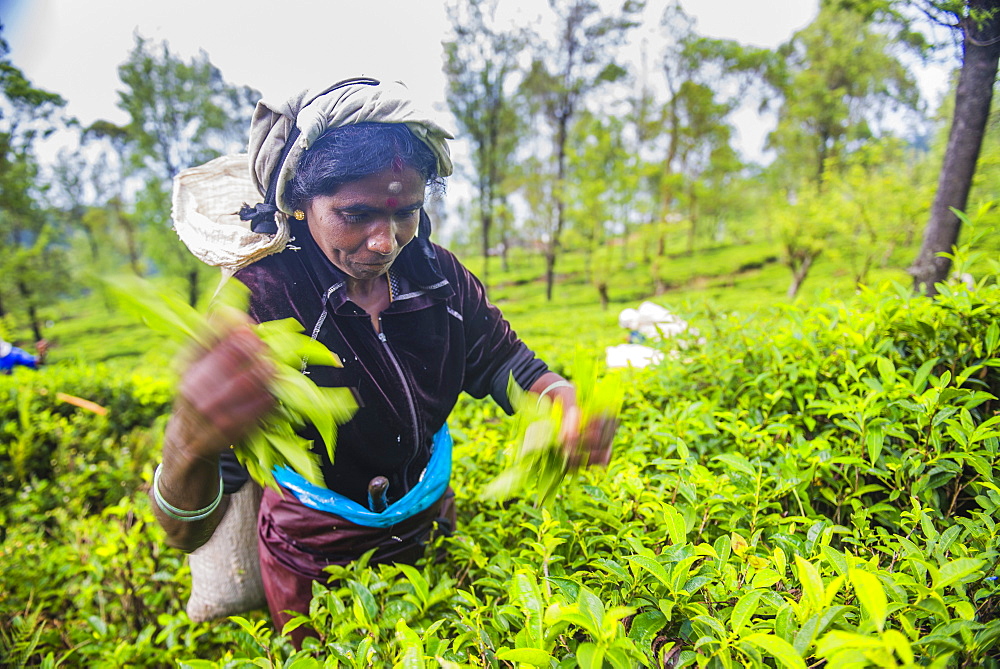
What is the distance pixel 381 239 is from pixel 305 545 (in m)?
0.95

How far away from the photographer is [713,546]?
3.52 feet

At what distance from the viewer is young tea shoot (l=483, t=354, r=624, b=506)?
108cm

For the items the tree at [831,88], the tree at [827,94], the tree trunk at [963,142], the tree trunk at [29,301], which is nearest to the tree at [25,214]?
the tree trunk at [29,301]

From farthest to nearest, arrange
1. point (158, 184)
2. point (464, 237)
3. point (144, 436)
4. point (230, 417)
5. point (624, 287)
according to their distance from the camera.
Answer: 1. point (464, 237)
2. point (624, 287)
3. point (158, 184)
4. point (144, 436)
5. point (230, 417)

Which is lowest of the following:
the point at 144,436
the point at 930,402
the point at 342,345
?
the point at 144,436

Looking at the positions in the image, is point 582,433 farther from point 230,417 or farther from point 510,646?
point 230,417

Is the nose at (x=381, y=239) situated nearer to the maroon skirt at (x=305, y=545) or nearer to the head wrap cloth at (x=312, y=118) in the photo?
the head wrap cloth at (x=312, y=118)

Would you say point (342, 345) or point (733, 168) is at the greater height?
point (733, 168)

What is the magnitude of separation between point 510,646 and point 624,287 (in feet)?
→ 68.2

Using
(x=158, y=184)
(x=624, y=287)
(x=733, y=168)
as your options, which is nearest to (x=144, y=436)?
(x=158, y=184)

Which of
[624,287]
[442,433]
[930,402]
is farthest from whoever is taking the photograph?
[624,287]

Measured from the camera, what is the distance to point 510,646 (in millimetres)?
1012

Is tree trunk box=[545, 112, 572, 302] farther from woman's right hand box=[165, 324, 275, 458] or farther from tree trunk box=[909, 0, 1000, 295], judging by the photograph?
woman's right hand box=[165, 324, 275, 458]

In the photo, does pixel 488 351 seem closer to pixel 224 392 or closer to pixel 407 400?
pixel 407 400
